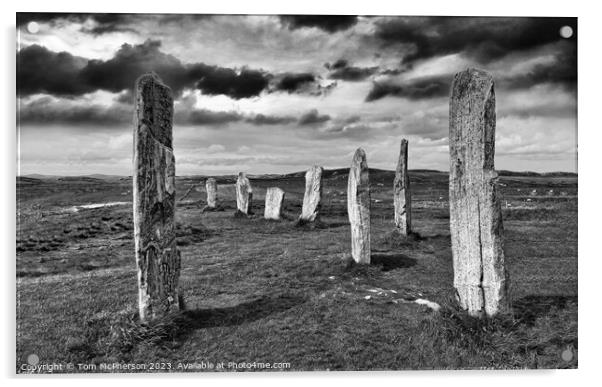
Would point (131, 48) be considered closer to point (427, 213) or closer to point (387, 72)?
point (387, 72)

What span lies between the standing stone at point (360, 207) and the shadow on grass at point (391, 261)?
0.44m

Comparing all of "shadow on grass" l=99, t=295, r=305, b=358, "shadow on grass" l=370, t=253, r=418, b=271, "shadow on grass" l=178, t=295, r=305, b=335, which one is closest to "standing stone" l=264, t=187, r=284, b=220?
"shadow on grass" l=370, t=253, r=418, b=271

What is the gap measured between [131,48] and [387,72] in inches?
221

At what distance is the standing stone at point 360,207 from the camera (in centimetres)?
1095

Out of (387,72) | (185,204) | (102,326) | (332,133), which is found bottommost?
(102,326)

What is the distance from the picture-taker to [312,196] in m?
18.3

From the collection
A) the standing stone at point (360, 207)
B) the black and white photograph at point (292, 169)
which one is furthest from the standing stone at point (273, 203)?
the standing stone at point (360, 207)

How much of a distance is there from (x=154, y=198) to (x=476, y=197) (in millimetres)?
5163

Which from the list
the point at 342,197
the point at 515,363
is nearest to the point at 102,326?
the point at 515,363

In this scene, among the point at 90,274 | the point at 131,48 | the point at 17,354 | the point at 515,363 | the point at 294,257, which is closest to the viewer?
the point at 515,363

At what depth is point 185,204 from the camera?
23781mm

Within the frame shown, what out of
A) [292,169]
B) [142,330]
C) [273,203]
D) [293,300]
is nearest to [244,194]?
[273,203]

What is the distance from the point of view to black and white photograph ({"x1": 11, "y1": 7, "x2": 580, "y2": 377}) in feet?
23.0

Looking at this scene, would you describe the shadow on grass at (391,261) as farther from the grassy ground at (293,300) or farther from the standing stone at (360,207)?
the standing stone at (360,207)
